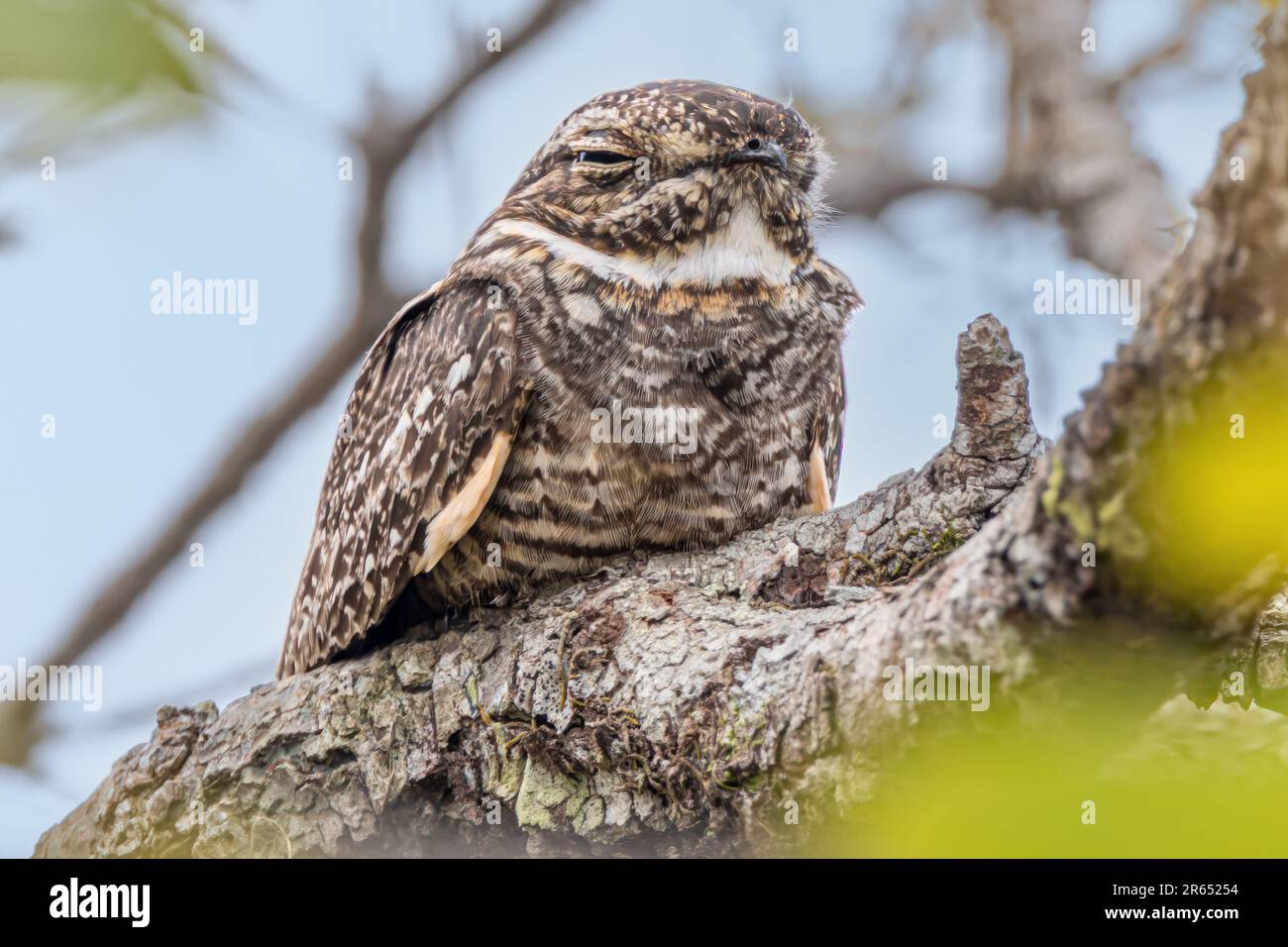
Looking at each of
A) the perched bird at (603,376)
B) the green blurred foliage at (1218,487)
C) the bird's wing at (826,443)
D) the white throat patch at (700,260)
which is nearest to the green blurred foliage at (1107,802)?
the green blurred foliage at (1218,487)

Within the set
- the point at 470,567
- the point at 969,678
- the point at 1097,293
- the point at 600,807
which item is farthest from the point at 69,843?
the point at 1097,293

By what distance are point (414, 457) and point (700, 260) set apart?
3.11ft

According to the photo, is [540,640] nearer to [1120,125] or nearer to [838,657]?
[838,657]

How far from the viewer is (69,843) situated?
291 centimetres

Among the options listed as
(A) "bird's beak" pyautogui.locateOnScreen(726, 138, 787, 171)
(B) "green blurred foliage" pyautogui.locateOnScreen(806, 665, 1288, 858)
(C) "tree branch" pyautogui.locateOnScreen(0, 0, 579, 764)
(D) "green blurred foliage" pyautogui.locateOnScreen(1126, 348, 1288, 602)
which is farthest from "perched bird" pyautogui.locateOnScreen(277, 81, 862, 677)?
(B) "green blurred foliage" pyautogui.locateOnScreen(806, 665, 1288, 858)

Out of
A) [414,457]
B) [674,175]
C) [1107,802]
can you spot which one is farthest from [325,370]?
[1107,802]

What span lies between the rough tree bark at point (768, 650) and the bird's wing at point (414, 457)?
0.23m

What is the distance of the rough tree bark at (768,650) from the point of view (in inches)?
43.1

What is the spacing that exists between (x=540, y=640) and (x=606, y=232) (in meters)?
1.18

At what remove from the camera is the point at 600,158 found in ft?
10.8

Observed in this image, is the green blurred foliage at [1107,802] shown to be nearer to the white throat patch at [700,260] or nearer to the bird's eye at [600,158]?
the white throat patch at [700,260]

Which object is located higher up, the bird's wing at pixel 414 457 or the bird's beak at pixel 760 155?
the bird's beak at pixel 760 155

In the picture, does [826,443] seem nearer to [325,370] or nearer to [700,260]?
[700,260]

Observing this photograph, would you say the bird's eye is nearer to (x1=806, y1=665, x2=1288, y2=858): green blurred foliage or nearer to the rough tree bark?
the rough tree bark
